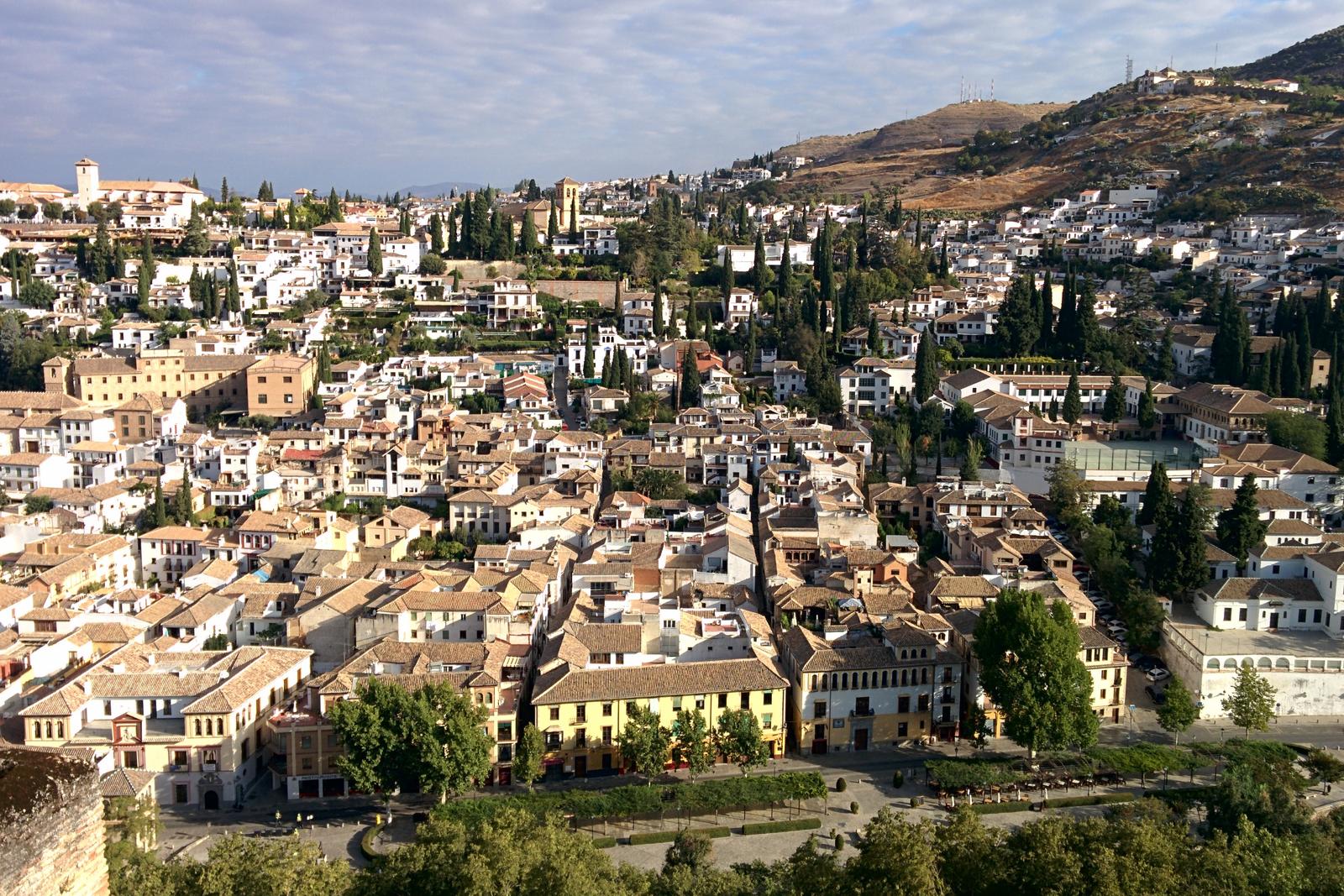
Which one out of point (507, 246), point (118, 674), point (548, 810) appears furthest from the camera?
point (507, 246)

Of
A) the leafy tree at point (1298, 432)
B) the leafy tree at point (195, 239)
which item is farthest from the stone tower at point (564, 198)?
the leafy tree at point (1298, 432)

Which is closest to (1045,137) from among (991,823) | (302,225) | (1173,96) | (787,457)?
(1173,96)

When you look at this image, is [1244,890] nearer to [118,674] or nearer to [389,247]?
[118,674]

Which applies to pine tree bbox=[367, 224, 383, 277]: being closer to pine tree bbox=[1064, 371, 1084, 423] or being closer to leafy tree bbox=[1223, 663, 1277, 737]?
pine tree bbox=[1064, 371, 1084, 423]

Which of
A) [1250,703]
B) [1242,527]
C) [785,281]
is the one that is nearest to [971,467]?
[1242,527]

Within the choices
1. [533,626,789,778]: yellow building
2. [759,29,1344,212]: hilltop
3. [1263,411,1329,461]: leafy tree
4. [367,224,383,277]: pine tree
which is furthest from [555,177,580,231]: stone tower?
[533,626,789,778]: yellow building

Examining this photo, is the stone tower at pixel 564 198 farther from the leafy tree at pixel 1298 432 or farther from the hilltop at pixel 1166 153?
the leafy tree at pixel 1298 432
